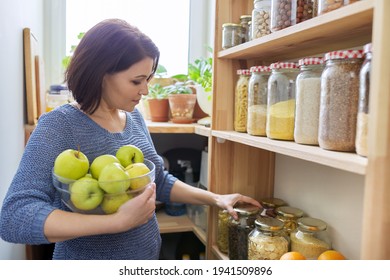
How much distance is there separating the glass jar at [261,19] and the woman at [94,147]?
27 cm

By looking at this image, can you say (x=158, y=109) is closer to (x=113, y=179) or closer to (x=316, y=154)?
(x=113, y=179)

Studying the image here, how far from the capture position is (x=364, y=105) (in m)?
0.58

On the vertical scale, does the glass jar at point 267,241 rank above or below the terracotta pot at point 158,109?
below

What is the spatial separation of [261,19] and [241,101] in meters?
0.24

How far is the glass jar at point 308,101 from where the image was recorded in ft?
2.37

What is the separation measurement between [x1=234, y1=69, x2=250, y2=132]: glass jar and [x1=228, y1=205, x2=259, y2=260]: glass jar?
23cm

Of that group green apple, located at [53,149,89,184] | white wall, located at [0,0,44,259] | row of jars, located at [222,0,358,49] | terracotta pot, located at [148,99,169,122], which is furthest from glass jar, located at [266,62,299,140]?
terracotta pot, located at [148,99,169,122]

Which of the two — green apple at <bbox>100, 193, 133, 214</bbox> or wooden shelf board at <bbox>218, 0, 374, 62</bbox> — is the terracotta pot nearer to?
wooden shelf board at <bbox>218, 0, 374, 62</bbox>

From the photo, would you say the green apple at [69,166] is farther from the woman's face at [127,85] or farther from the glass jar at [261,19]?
the glass jar at [261,19]

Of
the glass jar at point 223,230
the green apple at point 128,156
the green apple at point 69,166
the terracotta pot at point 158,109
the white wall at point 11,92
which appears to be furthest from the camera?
the terracotta pot at point 158,109

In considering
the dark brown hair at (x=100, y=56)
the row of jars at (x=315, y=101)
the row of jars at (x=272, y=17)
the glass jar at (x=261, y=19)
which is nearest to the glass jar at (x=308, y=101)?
the row of jars at (x=315, y=101)
